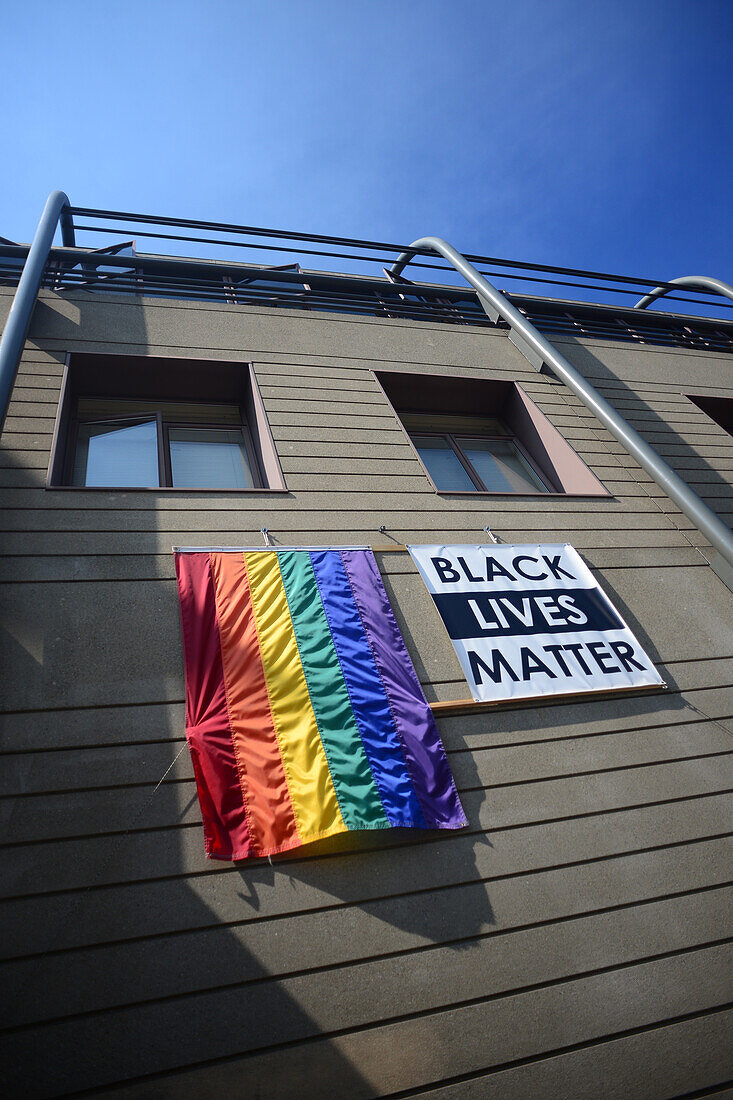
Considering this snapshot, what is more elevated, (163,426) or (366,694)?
(163,426)

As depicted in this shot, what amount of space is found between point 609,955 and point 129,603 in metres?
3.70

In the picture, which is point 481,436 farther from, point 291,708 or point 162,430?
point 291,708

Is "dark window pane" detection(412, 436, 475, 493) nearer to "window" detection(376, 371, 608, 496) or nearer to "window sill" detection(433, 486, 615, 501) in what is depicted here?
"window" detection(376, 371, 608, 496)

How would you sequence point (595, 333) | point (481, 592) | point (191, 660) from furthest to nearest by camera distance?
point (595, 333) < point (481, 592) < point (191, 660)

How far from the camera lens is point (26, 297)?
5.29 metres

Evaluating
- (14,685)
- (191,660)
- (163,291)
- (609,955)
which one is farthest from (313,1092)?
(163,291)

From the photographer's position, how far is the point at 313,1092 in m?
2.74

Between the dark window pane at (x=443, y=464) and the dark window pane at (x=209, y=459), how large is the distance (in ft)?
6.99

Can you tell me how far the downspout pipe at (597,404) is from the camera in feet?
18.3

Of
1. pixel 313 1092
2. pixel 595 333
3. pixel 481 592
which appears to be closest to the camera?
pixel 313 1092

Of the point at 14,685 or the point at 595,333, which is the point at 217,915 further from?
the point at 595,333

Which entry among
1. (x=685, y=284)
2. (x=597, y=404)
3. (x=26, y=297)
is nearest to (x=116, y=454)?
(x=26, y=297)


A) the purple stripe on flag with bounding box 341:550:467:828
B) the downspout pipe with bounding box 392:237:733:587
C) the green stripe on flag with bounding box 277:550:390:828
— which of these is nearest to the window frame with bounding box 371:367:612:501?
the downspout pipe with bounding box 392:237:733:587

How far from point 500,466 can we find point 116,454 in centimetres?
436
